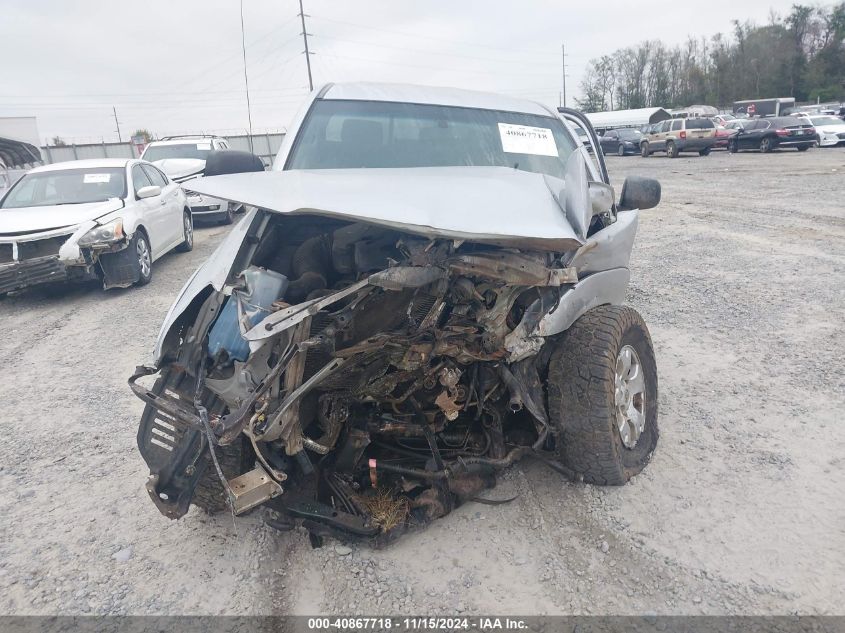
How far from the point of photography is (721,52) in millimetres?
62688

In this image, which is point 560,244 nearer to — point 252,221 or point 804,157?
point 252,221

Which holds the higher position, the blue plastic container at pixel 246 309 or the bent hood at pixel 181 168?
the bent hood at pixel 181 168

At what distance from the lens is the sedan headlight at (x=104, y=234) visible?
6558 millimetres

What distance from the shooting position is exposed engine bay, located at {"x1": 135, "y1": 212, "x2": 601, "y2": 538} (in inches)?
91.9

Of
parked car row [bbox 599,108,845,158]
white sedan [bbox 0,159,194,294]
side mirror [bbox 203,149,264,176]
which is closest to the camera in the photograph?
side mirror [bbox 203,149,264,176]

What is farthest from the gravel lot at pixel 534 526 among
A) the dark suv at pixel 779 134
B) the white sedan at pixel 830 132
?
the white sedan at pixel 830 132

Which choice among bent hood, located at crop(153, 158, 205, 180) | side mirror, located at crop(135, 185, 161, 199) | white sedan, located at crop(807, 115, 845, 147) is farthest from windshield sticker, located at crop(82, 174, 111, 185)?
white sedan, located at crop(807, 115, 845, 147)

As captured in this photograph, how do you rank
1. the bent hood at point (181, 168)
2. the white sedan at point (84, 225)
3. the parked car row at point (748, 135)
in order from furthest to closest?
1. the parked car row at point (748, 135)
2. the bent hood at point (181, 168)
3. the white sedan at point (84, 225)

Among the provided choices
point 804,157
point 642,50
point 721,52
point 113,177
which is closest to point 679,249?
point 113,177

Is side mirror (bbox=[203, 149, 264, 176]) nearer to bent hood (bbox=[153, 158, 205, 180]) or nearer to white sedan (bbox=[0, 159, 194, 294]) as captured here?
white sedan (bbox=[0, 159, 194, 294])

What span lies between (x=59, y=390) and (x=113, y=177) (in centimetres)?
443

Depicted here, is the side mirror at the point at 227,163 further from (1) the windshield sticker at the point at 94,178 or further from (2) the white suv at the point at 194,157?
(2) the white suv at the point at 194,157

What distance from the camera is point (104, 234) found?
6680 millimetres

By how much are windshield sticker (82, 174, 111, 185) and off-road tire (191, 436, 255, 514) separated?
6.47 m
